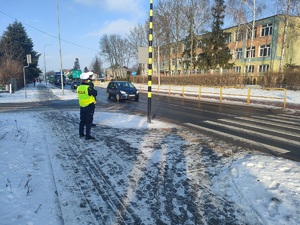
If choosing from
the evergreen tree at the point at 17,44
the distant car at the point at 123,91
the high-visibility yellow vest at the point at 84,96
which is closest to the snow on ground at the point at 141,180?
the high-visibility yellow vest at the point at 84,96

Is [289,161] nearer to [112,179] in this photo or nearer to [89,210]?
[112,179]

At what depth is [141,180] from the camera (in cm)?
426

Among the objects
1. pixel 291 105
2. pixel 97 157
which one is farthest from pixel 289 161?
pixel 291 105

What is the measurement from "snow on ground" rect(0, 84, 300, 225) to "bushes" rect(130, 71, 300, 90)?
778 inches

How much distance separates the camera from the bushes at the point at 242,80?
2245cm

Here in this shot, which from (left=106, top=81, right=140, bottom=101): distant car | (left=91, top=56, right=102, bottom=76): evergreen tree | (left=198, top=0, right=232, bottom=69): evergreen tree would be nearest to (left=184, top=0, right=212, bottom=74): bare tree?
(left=198, top=0, right=232, bottom=69): evergreen tree

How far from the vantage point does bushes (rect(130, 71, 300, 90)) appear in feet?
73.7

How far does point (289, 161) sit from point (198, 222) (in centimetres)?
331

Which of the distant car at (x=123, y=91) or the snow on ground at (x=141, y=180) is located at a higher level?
the distant car at (x=123, y=91)

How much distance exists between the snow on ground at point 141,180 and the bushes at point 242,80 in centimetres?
1976

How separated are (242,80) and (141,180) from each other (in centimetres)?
2806

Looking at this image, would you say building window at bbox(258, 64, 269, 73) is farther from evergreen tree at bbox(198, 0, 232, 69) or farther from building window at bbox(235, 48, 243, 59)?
evergreen tree at bbox(198, 0, 232, 69)

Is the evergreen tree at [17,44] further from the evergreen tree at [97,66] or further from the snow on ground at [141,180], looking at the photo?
the evergreen tree at [97,66]

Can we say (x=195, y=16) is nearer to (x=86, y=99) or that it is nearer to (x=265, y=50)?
(x=265, y=50)
